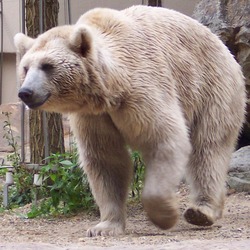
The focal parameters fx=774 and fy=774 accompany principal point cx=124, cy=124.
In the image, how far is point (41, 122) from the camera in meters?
6.86

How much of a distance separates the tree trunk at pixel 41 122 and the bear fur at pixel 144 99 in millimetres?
1745

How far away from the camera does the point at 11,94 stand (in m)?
12.3

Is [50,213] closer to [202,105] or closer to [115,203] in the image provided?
[115,203]

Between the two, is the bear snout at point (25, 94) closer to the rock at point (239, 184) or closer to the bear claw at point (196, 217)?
the bear claw at point (196, 217)

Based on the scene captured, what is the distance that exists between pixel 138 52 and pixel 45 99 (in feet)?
2.35

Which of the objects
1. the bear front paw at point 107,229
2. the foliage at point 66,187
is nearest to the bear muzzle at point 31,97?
the bear front paw at point 107,229

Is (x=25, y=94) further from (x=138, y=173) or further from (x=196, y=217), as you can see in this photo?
(x=138, y=173)

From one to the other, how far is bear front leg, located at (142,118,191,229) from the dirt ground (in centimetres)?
14

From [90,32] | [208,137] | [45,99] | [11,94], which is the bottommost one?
[11,94]

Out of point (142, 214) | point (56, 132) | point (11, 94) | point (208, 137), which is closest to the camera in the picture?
point (208, 137)

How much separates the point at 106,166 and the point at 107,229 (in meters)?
0.43

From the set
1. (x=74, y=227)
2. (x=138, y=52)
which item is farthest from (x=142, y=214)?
(x=138, y=52)

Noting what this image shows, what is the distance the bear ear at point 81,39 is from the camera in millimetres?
4488

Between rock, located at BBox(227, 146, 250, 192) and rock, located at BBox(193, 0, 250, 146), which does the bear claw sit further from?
rock, located at BBox(193, 0, 250, 146)
